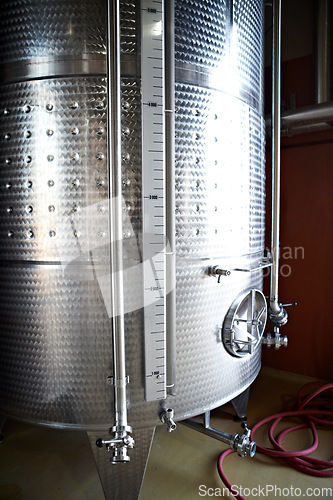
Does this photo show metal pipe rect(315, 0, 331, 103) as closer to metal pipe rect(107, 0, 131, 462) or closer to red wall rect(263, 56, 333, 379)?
red wall rect(263, 56, 333, 379)

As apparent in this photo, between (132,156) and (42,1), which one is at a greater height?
(42,1)

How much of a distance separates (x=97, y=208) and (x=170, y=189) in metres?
0.32

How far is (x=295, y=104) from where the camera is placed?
9.20 ft

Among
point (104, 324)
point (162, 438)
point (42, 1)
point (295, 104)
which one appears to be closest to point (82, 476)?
point (162, 438)

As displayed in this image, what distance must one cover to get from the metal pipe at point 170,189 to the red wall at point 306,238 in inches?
70.2

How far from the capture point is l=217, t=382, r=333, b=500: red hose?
183cm

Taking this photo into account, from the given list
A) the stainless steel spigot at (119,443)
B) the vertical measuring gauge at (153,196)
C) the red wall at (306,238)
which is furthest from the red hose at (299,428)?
the vertical measuring gauge at (153,196)

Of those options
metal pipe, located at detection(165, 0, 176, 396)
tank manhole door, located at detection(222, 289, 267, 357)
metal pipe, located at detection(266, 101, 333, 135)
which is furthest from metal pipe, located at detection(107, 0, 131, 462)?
metal pipe, located at detection(266, 101, 333, 135)

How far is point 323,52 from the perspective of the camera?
256 centimetres

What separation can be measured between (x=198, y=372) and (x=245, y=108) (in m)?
1.42

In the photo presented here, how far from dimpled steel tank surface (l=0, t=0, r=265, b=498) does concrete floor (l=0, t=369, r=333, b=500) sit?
0.49 metres

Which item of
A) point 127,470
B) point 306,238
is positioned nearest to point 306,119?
point 306,238

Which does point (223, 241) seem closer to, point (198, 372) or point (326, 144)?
point (198, 372)

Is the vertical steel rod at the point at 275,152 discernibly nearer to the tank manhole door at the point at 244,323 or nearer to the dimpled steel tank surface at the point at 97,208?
the tank manhole door at the point at 244,323
